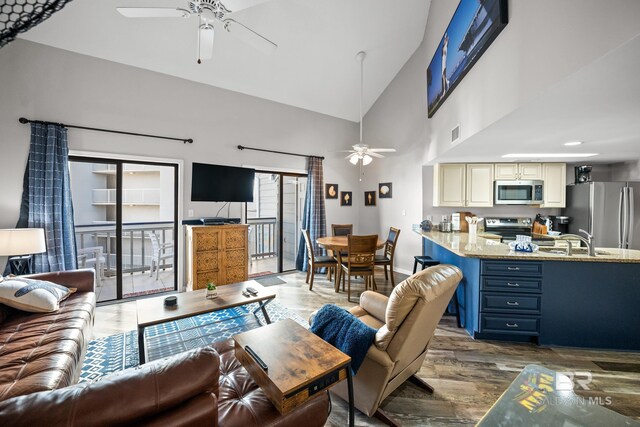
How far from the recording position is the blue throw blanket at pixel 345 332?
1.56 metres

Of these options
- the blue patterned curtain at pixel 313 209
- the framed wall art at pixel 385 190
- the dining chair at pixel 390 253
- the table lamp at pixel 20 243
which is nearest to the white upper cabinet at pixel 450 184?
the dining chair at pixel 390 253

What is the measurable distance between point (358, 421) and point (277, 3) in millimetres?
4332

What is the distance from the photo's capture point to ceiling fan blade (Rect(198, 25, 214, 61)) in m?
2.25

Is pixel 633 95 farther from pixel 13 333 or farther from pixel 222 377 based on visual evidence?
pixel 13 333

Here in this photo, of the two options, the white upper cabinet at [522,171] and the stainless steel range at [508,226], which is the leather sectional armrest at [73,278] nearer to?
the stainless steel range at [508,226]

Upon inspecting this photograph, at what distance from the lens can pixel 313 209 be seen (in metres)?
5.30

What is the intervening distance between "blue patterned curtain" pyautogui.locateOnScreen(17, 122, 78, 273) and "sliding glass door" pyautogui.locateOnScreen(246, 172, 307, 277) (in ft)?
8.47

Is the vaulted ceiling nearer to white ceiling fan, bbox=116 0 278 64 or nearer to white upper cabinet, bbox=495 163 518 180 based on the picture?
white ceiling fan, bbox=116 0 278 64

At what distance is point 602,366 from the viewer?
87.5 inches

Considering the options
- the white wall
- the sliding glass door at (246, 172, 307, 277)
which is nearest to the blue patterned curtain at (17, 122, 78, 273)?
the white wall

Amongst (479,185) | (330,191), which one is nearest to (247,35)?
(330,191)

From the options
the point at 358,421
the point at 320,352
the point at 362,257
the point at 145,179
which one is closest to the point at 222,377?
the point at 320,352

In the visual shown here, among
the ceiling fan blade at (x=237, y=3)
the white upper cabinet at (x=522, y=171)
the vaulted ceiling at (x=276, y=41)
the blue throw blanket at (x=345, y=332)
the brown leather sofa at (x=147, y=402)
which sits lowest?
the blue throw blanket at (x=345, y=332)

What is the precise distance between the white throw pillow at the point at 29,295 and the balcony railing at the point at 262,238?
3472 millimetres
